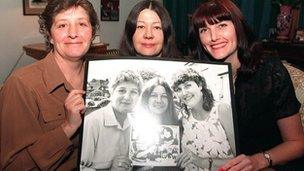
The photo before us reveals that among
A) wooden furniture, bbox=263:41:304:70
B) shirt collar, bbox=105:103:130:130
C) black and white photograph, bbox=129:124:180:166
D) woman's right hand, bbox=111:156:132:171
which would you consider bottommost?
woman's right hand, bbox=111:156:132:171

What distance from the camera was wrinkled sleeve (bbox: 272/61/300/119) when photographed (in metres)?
1.47

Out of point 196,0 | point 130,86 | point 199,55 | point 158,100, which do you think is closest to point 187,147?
point 158,100

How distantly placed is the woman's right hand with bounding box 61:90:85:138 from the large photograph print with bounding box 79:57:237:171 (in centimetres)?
3

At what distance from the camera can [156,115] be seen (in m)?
1.24

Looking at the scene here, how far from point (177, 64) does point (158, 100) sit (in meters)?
0.16

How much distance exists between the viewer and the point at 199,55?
5.59ft

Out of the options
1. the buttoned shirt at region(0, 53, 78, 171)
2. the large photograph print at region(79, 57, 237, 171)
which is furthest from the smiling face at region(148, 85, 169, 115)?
the buttoned shirt at region(0, 53, 78, 171)

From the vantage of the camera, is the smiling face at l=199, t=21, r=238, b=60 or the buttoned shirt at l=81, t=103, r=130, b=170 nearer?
the buttoned shirt at l=81, t=103, r=130, b=170

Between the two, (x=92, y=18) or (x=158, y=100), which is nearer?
(x=158, y=100)

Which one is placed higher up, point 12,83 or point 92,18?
point 92,18

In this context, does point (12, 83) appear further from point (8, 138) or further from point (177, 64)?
point (177, 64)

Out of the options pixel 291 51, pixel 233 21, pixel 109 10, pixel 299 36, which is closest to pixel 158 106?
pixel 233 21

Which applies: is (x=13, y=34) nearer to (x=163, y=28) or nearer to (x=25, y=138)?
(x=163, y=28)

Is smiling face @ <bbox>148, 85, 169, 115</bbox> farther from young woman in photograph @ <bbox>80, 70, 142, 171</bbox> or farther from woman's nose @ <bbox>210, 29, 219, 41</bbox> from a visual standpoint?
woman's nose @ <bbox>210, 29, 219, 41</bbox>
